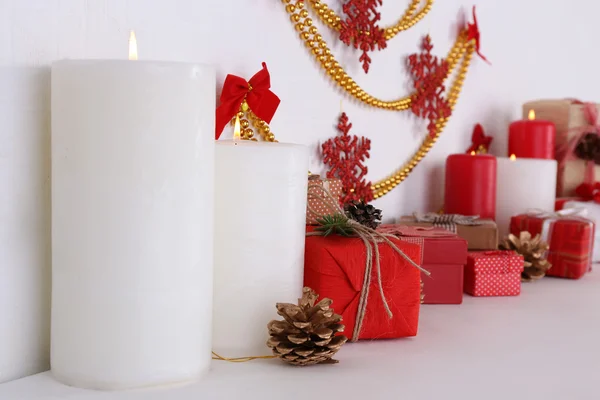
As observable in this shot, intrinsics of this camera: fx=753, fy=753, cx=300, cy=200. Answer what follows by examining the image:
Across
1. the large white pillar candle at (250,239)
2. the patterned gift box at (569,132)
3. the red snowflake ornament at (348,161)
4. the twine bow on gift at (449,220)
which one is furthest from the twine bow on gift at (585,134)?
the large white pillar candle at (250,239)

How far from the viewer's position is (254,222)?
65 centimetres

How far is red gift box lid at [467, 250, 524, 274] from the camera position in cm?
95

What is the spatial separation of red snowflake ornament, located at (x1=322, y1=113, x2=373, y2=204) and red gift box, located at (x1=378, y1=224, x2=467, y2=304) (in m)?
0.12

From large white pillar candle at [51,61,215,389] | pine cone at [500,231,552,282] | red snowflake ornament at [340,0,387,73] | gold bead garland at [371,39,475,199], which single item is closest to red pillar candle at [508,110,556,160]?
Result: gold bead garland at [371,39,475,199]

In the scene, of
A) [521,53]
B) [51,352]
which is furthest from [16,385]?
[521,53]

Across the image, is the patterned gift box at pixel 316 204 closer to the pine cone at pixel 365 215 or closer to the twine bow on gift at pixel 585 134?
the pine cone at pixel 365 215

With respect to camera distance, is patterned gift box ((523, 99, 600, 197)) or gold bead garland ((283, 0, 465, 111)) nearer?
gold bead garland ((283, 0, 465, 111))

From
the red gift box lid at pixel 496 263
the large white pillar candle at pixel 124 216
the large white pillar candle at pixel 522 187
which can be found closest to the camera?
the large white pillar candle at pixel 124 216

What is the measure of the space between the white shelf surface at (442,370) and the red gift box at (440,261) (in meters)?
0.04

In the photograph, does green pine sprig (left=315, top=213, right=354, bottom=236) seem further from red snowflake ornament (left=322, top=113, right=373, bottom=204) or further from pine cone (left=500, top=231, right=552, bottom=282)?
pine cone (left=500, top=231, right=552, bottom=282)

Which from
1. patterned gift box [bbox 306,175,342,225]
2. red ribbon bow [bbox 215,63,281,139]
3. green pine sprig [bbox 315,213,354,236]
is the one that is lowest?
green pine sprig [bbox 315,213,354,236]

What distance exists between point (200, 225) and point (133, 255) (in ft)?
0.19

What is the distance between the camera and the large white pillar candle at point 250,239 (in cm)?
64

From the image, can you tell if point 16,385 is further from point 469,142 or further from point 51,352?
point 469,142
